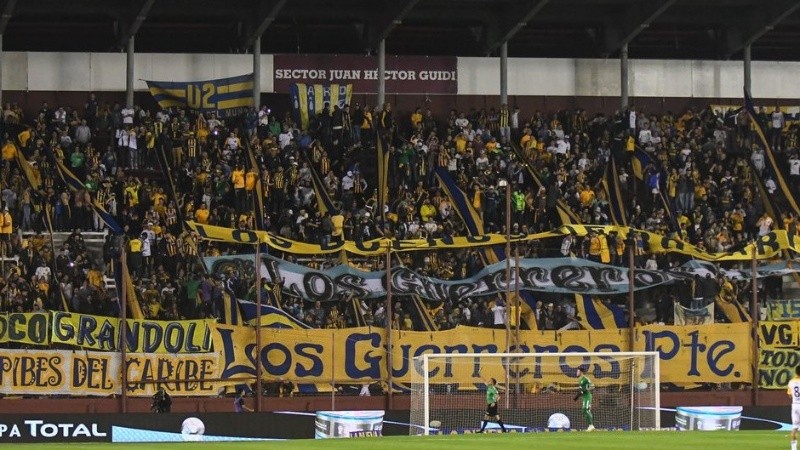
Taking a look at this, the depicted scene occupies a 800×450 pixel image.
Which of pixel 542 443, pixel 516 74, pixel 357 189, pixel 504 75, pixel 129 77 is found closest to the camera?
pixel 542 443

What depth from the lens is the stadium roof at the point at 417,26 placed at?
50781 mm

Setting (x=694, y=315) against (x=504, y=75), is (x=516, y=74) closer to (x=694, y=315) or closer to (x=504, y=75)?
(x=504, y=75)

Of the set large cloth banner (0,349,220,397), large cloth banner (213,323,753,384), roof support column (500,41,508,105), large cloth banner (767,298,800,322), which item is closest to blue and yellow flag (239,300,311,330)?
large cloth banner (213,323,753,384)

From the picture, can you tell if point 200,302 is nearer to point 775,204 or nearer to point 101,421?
point 101,421

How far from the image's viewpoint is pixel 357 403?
38.4 metres

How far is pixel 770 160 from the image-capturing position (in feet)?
166

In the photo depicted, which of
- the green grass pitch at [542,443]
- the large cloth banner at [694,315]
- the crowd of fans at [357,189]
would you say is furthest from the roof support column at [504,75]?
the green grass pitch at [542,443]

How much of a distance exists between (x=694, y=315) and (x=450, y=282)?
6495 mm

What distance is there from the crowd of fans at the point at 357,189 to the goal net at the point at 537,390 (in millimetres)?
2359

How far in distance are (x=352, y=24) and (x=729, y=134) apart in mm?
13547

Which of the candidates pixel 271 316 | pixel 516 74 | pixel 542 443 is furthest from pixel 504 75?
pixel 542 443

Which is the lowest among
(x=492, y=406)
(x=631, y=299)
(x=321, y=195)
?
(x=492, y=406)

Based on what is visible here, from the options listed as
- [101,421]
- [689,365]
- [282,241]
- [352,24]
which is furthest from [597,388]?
[352,24]

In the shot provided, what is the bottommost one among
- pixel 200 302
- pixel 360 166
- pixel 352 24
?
pixel 200 302
